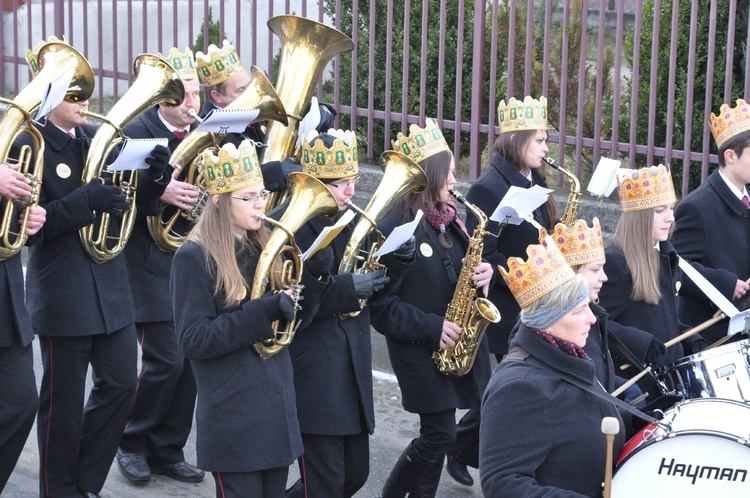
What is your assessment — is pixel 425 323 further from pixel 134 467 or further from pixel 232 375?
pixel 134 467

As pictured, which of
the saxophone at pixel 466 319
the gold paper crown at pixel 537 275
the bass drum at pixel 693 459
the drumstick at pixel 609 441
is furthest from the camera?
the saxophone at pixel 466 319

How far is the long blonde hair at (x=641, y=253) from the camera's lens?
509cm

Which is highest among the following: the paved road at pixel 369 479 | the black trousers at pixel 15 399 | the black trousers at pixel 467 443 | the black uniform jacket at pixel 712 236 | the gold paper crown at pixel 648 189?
the gold paper crown at pixel 648 189

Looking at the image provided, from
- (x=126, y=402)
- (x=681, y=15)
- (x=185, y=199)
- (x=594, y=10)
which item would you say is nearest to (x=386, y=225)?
(x=185, y=199)

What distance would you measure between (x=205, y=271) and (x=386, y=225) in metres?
1.24

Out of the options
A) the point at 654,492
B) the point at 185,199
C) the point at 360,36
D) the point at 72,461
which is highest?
the point at 360,36

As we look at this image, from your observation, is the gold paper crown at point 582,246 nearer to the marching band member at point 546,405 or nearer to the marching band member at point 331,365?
the marching band member at point 546,405

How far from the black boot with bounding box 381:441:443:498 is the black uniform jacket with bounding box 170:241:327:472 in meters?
1.08

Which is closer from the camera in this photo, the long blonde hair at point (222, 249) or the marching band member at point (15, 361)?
the long blonde hair at point (222, 249)

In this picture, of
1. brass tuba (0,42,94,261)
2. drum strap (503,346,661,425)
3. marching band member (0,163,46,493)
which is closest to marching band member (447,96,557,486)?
brass tuba (0,42,94,261)

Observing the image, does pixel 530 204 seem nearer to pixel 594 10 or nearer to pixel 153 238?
pixel 153 238

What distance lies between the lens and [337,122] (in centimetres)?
891

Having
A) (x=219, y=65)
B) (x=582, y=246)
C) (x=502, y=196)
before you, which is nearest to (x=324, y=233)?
(x=582, y=246)

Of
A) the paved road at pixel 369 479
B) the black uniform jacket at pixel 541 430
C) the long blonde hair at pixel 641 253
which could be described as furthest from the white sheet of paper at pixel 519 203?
the black uniform jacket at pixel 541 430
